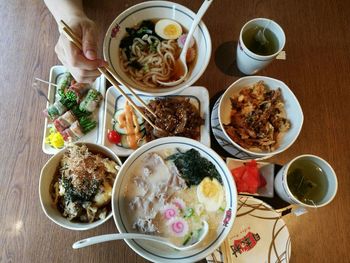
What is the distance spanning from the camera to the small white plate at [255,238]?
4.00ft

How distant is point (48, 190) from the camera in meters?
1.26

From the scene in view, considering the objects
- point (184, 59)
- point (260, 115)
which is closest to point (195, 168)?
point (260, 115)

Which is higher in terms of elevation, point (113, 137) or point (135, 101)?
point (135, 101)

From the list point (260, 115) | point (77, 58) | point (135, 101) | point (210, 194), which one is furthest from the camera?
point (135, 101)

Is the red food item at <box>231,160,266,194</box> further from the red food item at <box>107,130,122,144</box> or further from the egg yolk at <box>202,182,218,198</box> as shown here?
the red food item at <box>107,130,122,144</box>

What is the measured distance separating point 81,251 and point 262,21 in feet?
4.38

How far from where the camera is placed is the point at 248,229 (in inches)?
49.5

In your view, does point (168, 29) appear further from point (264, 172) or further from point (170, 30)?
point (264, 172)

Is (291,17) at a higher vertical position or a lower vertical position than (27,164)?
higher

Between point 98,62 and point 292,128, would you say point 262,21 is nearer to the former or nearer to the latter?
point 292,128

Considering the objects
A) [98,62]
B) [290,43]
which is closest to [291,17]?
[290,43]

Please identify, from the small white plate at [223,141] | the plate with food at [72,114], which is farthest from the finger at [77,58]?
the small white plate at [223,141]

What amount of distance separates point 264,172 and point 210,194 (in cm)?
30

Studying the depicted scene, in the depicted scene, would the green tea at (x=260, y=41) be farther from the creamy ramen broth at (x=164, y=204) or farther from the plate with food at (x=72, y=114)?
the plate with food at (x=72, y=114)
